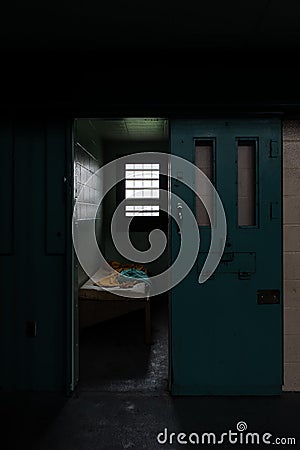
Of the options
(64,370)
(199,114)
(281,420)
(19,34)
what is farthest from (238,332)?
(19,34)

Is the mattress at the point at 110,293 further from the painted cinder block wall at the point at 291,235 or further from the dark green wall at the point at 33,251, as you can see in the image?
the painted cinder block wall at the point at 291,235

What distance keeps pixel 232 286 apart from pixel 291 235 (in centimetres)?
63

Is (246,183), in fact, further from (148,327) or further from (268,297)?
(148,327)

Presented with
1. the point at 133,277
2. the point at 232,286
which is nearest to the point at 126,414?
the point at 232,286

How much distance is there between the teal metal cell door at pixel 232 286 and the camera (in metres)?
3.22

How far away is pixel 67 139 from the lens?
324 cm

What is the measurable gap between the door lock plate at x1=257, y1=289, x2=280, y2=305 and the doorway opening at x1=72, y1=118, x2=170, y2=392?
1.07m

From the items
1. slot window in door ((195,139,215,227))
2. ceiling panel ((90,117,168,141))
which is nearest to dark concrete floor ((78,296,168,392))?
slot window in door ((195,139,215,227))

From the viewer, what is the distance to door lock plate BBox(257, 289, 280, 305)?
10.6ft

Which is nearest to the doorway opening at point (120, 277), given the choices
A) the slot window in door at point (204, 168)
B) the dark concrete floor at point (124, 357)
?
the dark concrete floor at point (124, 357)

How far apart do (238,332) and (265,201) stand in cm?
105

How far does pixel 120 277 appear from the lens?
531 centimetres

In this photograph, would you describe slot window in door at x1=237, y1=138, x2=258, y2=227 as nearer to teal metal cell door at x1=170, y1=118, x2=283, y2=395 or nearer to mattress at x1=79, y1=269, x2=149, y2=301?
teal metal cell door at x1=170, y1=118, x2=283, y2=395

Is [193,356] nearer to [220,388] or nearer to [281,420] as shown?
[220,388]
